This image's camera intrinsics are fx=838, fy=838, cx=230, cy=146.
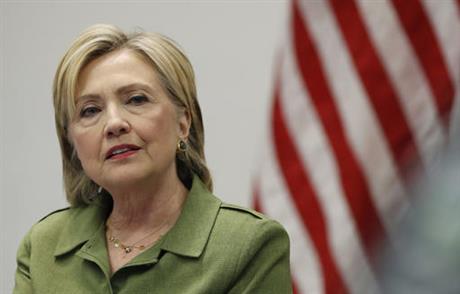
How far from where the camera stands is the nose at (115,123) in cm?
178

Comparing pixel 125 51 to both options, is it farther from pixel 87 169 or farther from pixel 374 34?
pixel 374 34

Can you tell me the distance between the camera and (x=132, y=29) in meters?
2.84


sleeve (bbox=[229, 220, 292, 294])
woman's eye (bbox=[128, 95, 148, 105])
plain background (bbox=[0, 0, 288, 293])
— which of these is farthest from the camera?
plain background (bbox=[0, 0, 288, 293])

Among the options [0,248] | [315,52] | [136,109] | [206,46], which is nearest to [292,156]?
[315,52]

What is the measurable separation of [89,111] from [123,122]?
0.12 m

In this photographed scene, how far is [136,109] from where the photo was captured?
181cm

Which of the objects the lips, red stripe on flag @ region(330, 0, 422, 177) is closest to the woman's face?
the lips

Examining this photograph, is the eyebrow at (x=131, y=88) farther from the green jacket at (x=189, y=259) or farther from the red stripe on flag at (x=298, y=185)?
the red stripe on flag at (x=298, y=185)

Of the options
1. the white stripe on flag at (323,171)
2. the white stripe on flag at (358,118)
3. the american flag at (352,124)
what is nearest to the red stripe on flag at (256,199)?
the american flag at (352,124)

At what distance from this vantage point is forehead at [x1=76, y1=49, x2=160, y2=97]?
1833 mm

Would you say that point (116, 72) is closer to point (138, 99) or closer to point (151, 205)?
point (138, 99)

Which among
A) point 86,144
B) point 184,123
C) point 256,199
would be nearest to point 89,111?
point 86,144

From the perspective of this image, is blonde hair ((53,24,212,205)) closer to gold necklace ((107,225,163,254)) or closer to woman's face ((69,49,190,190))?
woman's face ((69,49,190,190))

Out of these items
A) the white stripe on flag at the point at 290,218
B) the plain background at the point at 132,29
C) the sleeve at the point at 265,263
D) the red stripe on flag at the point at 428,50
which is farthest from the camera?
the plain background at the point at 132,29
